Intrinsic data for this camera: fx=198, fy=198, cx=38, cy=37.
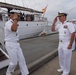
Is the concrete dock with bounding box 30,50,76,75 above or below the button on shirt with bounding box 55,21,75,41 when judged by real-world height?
below

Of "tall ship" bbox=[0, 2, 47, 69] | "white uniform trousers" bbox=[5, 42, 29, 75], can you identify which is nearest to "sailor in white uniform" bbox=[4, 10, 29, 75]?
"white uniform trousers" bbox=[5, 42, 29, 75]

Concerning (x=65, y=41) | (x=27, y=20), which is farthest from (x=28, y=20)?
(x=65, y=41)

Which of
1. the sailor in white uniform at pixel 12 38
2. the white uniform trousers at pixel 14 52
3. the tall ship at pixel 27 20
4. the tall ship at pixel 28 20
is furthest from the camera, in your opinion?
the tall ship at pixel 28 20

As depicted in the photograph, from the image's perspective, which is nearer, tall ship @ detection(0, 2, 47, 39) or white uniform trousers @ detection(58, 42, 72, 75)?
white uniform trousers @ detection(58, 42, 72, 75)

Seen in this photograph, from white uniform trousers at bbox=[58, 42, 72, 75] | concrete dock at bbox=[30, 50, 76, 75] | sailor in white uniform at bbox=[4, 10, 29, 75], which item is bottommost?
concrete dock at bbox=[30, 50, 76, 75]

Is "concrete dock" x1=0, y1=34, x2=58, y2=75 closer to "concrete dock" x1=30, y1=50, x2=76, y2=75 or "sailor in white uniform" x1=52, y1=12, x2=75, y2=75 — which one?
"concrete dock" x1=30, y1=50, x2=76, y2=75

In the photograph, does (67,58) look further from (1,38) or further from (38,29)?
(38,29)

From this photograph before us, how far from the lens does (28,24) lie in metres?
19.2

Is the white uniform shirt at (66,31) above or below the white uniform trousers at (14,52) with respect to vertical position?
above

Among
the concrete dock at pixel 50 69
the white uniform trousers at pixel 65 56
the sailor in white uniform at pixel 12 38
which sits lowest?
the concrete dock at pixel 50 69

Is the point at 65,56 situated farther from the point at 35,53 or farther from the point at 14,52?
the point at 35,53

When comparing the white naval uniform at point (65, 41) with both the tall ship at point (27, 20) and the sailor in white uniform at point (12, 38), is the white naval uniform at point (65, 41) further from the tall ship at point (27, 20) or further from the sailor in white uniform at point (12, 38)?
the tall ship at point (27, 20)

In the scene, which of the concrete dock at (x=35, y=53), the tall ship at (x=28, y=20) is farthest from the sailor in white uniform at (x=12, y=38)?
the tall ship at (x=28, y=20)

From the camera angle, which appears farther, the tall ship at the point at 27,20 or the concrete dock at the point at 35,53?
the tall ship at the point at 27,20
